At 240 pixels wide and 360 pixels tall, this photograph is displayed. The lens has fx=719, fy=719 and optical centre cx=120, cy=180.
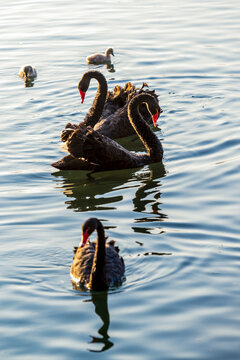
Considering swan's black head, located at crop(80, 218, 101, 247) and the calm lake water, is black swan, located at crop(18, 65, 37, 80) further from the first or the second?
swan's black head, located at crop(80, 218, 101, 247)

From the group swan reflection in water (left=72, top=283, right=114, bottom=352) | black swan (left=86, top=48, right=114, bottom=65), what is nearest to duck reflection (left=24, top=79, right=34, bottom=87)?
black swan (left=86, top=48, right=114, bottom=65)

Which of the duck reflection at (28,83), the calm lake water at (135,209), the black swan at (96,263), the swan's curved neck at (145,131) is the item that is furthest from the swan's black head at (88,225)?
the duck reflection at (28,83)

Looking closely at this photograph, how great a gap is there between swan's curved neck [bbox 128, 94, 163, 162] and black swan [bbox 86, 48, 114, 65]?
508 centimetres

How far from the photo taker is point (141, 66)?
1498 centimetres

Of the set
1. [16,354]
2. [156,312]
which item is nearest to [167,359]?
[156,312]

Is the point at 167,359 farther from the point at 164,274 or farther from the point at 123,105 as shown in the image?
the point at 123,105

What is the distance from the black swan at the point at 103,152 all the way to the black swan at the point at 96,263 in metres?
2.89

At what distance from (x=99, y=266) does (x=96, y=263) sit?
0.04 meters

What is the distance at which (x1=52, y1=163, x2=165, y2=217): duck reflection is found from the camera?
864 cm

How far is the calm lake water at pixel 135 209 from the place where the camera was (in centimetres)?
→ 578

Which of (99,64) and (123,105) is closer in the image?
(123,105)

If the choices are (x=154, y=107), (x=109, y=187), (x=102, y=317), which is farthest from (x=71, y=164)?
(x=102, y=317)

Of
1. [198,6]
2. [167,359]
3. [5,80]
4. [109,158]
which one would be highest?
[198,6]

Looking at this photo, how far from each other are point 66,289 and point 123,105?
600 centimetres
